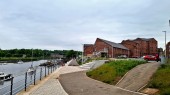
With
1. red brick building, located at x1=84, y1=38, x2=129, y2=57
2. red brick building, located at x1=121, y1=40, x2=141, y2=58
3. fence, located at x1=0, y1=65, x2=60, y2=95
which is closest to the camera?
fence, located at x1=0, y1=65, x2=60, y2=95

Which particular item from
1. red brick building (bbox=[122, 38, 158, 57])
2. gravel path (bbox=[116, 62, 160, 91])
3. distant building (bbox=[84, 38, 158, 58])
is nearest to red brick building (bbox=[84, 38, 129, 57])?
distant building (bbox=[84, 38, 158, 58])

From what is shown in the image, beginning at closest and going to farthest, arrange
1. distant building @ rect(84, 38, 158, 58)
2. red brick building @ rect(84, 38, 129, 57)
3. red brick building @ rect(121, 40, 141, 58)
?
red brick building @ rect(84, 38, 129, 57)
distant building @ rect(84, 38, 158, 58)
red brick building @ rect(121, 40, 141, 58)

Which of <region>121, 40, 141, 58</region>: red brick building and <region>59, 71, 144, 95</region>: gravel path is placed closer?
<region>59, 71, 144, 95</region>: gravel path

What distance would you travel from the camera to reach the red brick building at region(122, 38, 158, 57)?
352 feet

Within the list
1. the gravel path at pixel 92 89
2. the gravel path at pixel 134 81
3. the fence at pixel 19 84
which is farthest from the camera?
the gravel path at pixel 134 81

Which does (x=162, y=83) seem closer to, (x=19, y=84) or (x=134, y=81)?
(x=134, y=81)

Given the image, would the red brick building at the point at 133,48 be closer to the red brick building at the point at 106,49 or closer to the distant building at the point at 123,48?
the distant building at the point at 123,48

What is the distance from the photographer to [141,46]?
113000 mm

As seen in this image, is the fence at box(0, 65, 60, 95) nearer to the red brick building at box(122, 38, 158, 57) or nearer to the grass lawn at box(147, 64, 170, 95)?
the grass lawn at box(147, 64, 170, 95)

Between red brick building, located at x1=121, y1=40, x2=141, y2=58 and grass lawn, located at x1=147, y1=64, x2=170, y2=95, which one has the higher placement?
red brick building, located at x1=121, y1=40, x2=141, y2=58

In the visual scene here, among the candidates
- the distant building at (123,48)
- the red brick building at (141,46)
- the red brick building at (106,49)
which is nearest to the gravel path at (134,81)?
the red brick building at (106,49)

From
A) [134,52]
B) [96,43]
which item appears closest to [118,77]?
[96,43]

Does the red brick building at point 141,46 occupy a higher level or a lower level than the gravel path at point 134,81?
higher

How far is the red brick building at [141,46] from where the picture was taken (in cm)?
10744
